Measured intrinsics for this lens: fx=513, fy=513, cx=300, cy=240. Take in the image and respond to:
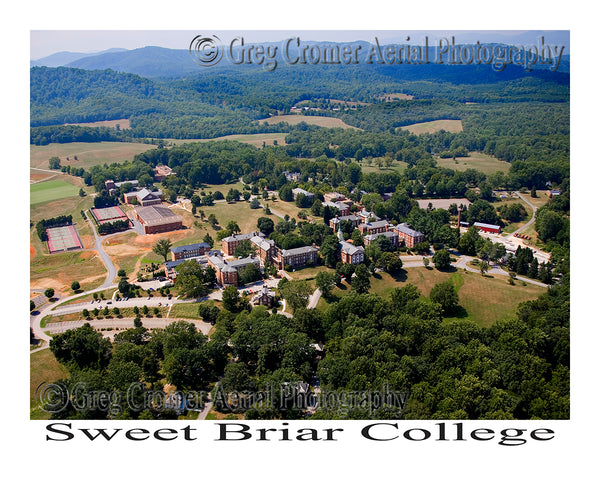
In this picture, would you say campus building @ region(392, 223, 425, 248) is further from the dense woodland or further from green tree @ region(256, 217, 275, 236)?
green tree @ region(256, 217, 275, 236)

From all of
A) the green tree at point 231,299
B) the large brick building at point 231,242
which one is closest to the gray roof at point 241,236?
the large brick building at point 231,242

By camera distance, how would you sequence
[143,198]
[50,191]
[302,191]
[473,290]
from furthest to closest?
[50,191]
[302,191]
[143,198]
[473,290]

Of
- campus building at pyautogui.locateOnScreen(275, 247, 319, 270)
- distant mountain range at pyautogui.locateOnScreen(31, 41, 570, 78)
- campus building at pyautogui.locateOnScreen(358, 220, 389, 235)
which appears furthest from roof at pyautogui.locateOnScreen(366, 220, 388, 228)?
distant mountain range at pyautogui.locateOnScreen(31, 41, 570, 78)

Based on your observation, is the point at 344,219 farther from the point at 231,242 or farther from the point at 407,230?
the point at 231,242


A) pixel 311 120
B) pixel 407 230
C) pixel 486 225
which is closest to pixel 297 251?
pixel 407 230

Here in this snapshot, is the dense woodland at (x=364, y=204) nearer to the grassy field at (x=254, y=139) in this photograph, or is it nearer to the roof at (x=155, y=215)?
the grassy field at (x=254, y=139)

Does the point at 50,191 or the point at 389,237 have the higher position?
the point at 50,191
